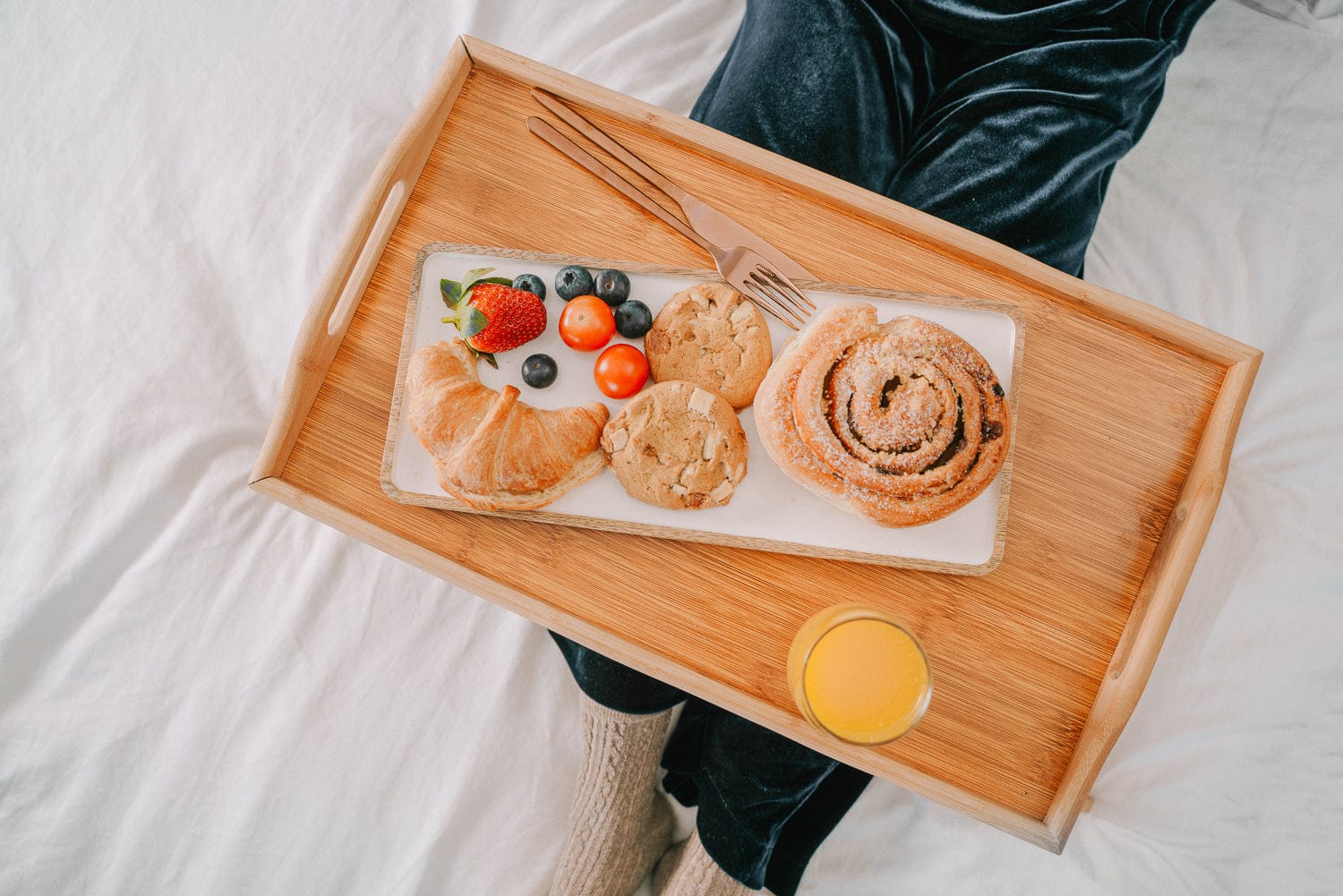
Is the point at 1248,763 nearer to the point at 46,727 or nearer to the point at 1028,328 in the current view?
the point at 1028,328

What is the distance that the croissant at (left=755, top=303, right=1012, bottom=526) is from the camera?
1.02m

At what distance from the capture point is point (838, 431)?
1030 millimetres

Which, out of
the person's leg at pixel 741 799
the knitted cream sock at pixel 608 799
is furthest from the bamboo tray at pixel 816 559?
the knitted cream sock at pixel 608 799

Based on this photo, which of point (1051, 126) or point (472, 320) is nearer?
point (472, 320)

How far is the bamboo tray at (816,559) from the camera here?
1072 millimetres

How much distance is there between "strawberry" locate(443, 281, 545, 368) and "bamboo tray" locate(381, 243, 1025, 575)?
1.7 inches

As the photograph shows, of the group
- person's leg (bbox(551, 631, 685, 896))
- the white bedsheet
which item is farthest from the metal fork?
person's leg (bbox(551, 631, 685, 896))

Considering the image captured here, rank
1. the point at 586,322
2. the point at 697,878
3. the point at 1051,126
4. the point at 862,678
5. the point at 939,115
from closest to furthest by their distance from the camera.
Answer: the point at 862,678, the point at 586,322, the point at 1051,126, the point at 939,115, the point at 697,878

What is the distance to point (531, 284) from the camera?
1123mm

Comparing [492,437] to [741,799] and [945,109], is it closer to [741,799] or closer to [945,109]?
[741,799]

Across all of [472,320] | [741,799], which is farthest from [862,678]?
[472,320]

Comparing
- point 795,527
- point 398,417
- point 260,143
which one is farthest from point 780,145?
point 260,143

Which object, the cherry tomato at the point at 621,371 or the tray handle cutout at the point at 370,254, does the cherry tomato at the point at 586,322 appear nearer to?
the cherry tomato at the point at 621,371

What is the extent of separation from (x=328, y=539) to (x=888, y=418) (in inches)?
40.7
